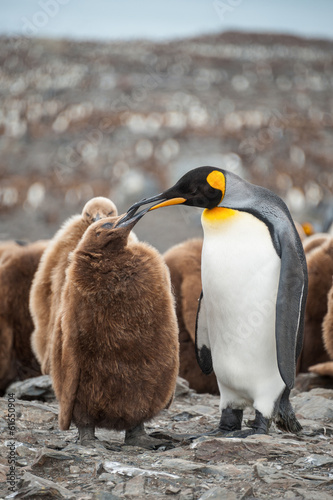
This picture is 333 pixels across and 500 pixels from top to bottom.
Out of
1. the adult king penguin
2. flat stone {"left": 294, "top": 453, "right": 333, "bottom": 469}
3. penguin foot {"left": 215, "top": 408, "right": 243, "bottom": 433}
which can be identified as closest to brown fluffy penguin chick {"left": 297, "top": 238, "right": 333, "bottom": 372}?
the adult king penguin

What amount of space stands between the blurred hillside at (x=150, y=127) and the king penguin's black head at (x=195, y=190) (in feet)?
33.6

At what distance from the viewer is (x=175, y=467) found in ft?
8.88

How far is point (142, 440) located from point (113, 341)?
0.55 meters

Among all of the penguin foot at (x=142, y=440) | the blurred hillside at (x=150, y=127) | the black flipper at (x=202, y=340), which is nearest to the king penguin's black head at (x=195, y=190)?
the black flipper at (x=202, y=340)

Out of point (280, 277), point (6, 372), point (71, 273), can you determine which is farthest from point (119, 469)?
point (6, 372)

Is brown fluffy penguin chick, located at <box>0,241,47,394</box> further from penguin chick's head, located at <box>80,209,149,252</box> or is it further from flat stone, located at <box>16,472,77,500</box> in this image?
flat stone, located at <box>16,472,77,500</box>

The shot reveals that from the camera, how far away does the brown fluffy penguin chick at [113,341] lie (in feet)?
10.2

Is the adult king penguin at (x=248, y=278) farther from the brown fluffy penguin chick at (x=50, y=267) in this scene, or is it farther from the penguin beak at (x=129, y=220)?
the brown fluffy penguin chick at (x=50, y=267)

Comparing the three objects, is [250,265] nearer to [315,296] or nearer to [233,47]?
[315,296]

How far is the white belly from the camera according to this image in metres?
3.36

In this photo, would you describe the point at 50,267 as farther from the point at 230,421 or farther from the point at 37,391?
the point at 230,421

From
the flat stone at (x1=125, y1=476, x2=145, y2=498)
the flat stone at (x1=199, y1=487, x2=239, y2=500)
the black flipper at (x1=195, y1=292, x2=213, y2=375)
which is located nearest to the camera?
the flat stone at (x1=199, y1=487, x2=239, y2=500)

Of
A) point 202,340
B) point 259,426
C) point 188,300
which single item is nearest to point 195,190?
point 202,340

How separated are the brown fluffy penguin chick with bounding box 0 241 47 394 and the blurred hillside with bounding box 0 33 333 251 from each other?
27.7ft
